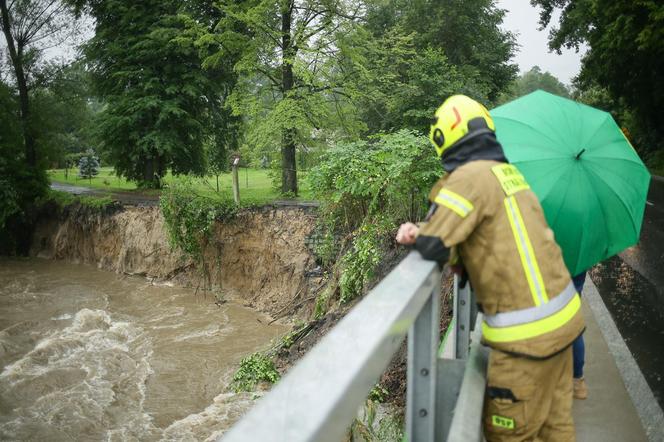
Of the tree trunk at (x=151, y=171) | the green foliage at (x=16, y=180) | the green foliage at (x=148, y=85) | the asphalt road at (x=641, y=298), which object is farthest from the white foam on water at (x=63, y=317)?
the asphalt road at (x=641, y=298)

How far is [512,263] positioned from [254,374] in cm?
748

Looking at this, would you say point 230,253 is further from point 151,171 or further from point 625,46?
point 625,46

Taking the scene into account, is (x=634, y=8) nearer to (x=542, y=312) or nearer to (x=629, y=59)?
(x=629, y=59)

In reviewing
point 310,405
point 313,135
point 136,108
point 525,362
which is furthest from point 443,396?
point 136,108

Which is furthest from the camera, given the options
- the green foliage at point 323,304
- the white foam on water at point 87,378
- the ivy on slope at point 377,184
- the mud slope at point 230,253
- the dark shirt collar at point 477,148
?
the mud slope at point 230,253

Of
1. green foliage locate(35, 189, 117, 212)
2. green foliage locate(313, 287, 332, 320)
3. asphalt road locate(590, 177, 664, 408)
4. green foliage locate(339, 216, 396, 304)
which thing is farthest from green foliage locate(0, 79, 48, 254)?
asphalt road locate(590, 177, 664, 408)

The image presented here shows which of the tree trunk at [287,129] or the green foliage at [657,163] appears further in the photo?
the green foliage at [657,163]

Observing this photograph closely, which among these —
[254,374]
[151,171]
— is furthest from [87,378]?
[151,171]

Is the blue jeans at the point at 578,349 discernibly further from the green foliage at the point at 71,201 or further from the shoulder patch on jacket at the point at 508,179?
the green foliage at the point at 71,201

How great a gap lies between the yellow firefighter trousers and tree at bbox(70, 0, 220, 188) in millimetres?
20664

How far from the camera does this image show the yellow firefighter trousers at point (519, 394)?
7.26 feet

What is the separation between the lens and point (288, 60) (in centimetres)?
1641

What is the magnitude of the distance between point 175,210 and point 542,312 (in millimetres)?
14089

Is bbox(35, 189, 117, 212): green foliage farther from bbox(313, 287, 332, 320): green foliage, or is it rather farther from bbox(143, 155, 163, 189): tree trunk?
bbox(313, 287, 332, 320): green foliage
